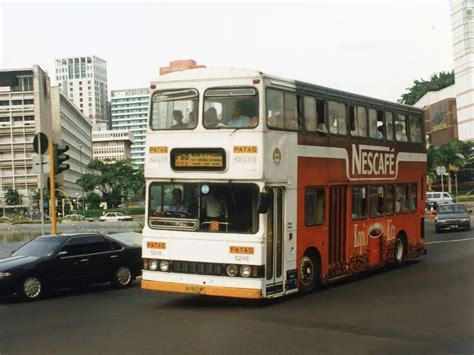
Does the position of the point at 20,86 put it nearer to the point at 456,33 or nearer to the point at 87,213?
the point at 87,213

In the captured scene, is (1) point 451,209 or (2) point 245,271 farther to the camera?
(1) point 451,209

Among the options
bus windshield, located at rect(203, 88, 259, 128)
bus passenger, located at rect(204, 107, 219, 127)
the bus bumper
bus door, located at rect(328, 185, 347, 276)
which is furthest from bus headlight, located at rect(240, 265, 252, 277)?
bus door, located at rect(328, 185, 347, 276)

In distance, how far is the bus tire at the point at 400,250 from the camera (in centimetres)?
1732

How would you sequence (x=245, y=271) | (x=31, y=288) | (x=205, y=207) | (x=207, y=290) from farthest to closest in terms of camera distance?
(x=31, y=288) → (x=205, y=207) → (x=207, y=290) → (x=245, y=271)

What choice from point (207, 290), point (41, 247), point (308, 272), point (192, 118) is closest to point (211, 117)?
point (192, 118)

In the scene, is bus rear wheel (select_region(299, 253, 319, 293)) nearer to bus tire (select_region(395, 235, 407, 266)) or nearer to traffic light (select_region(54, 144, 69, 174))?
bus tire (select_region(395, 235, 407, 266))

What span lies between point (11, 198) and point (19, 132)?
14.4m

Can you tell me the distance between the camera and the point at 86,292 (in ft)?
47.1

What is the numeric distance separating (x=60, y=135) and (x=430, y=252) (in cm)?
13665

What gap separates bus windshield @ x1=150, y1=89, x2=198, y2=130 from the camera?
11492 mm

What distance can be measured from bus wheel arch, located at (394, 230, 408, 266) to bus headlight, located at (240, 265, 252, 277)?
737 cm

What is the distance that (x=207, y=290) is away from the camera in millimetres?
11086

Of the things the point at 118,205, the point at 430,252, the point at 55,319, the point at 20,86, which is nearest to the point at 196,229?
the point at 55,319

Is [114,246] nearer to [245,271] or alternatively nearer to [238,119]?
[245,271]
